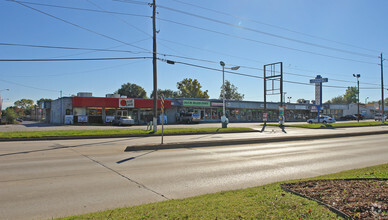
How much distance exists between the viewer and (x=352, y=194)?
4387 mm

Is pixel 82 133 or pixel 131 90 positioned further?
pixel 131 90

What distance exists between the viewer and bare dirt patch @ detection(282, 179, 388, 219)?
3.61m

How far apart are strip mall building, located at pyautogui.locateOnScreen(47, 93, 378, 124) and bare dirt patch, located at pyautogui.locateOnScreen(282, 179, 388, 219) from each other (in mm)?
36459

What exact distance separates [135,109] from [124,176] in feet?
121

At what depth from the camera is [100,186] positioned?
20.8 feet

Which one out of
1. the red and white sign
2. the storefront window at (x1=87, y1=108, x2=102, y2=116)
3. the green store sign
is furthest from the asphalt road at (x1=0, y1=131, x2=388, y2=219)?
the green store sign

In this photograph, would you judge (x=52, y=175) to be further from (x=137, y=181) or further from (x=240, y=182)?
(x=240, y=182)

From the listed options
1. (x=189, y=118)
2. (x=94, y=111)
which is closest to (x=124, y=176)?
(x=94, y=111)

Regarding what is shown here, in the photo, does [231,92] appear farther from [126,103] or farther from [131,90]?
[126,103]

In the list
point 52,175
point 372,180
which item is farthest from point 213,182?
point 52,175

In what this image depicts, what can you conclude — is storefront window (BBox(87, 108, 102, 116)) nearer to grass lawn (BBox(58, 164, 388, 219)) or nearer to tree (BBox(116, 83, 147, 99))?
grass lawn (BBox(58, 164, 388, 219))

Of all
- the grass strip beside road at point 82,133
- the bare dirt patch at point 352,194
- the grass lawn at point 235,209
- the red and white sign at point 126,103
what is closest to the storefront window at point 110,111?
the red and white sign at point 126,103

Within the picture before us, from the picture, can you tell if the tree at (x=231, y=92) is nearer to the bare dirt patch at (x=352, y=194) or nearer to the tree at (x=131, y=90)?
the tree at (x=131, y=90)

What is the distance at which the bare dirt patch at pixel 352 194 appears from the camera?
3.61 meters
